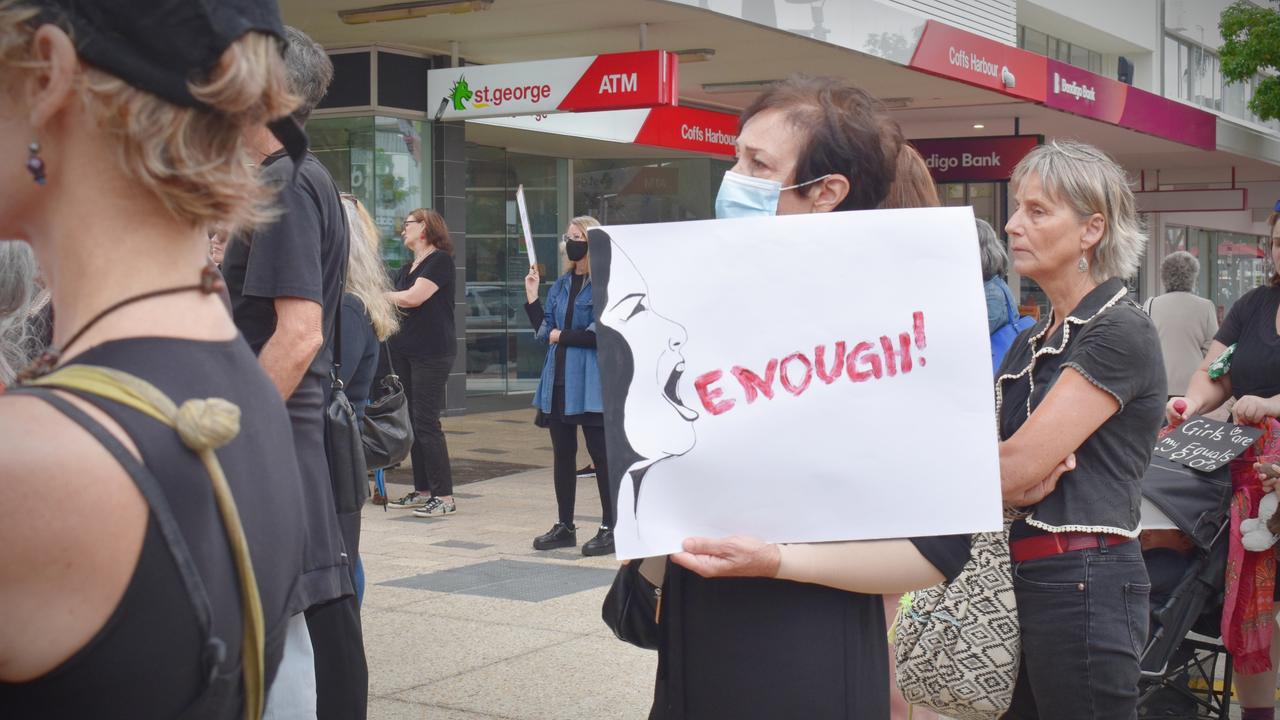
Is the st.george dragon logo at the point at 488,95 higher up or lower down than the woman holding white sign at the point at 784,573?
higher up

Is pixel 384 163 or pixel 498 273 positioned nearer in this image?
pixel 384 163

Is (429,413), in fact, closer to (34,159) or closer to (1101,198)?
(1101,198)

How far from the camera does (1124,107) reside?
20.5 meters

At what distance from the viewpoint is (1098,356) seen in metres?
3.17

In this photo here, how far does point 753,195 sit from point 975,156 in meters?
16.1

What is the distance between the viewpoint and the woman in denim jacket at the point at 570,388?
27.7ft

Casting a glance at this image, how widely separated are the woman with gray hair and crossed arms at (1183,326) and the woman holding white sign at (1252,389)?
5.44m

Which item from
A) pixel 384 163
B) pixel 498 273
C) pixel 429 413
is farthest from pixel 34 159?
pixel 498 273

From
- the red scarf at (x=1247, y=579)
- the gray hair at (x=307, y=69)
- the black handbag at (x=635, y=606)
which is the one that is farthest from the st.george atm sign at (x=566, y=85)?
the black handbag at (x=635, y=606)

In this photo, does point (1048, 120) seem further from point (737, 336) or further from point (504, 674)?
point (737, 336)

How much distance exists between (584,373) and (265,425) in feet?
23.3

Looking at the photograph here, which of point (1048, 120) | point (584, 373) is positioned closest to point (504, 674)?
point (584, 373)

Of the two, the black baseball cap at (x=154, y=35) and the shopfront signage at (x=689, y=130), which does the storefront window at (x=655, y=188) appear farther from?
the black baseball cap at (x=154, y=35)

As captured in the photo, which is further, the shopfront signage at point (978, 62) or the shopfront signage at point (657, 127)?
the shopfront signage at point (657, 127)
